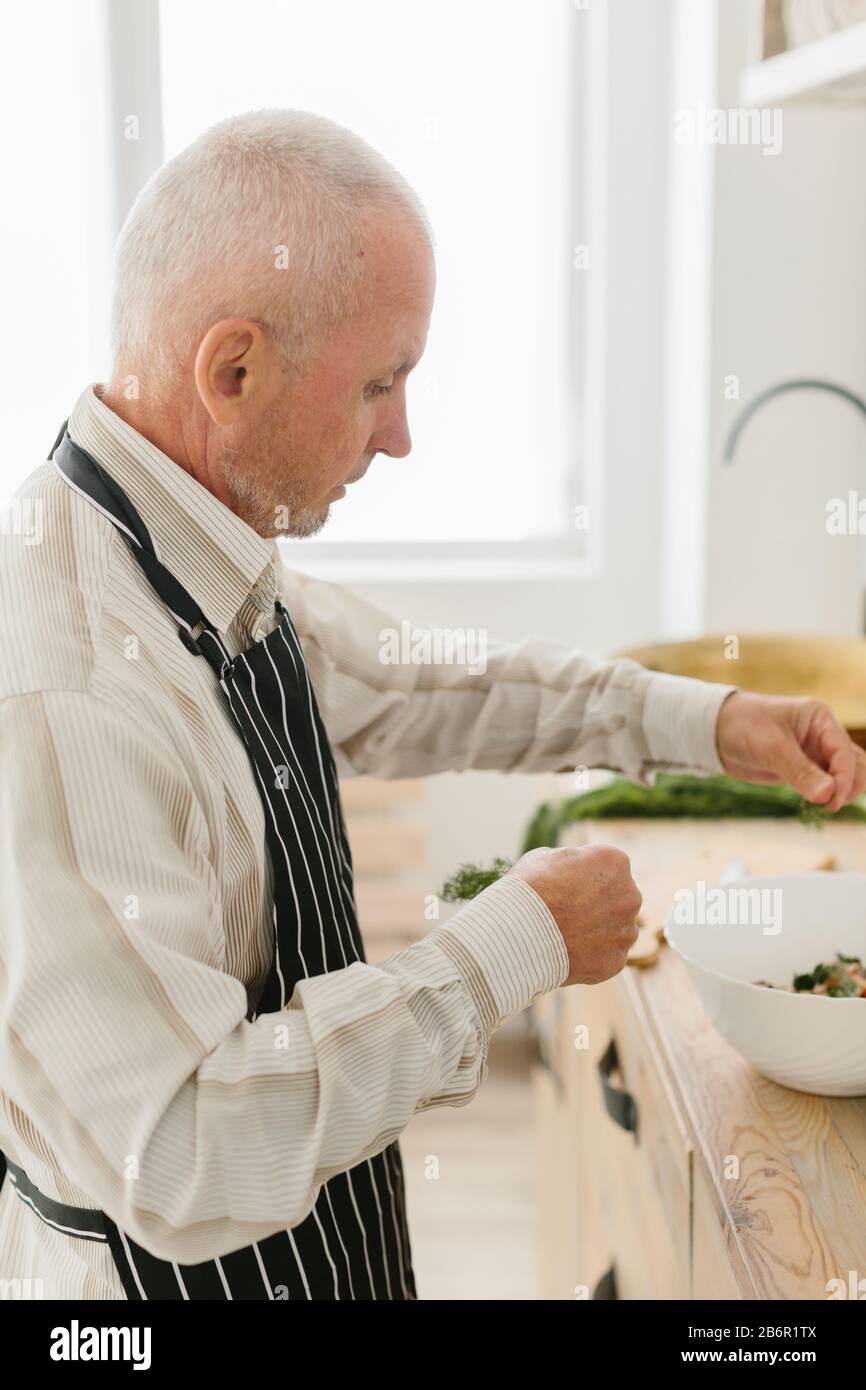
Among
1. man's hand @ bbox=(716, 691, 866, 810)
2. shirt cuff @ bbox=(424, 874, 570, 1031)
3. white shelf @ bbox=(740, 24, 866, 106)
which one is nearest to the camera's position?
shirt cuff @ bbox=(424, 874, 570, 1031)

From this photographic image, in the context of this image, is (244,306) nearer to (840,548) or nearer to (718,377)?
(718,377)

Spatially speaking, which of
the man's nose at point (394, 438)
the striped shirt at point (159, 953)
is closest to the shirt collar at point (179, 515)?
the striped shirt at point (159, 953)

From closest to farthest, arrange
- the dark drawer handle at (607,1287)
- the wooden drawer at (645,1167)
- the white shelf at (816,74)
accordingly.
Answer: the wooden drawer at (645,1167) → the dark drawer handle at (607,1287) → the white shelf at (816,74)

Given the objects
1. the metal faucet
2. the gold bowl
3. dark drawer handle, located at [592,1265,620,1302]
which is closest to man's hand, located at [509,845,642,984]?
dark drawer handle, located at [592,1265,620,1302]

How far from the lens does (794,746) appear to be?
1.14 m

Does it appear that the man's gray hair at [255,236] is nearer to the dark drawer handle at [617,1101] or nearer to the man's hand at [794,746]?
the man's hand at [794,746]

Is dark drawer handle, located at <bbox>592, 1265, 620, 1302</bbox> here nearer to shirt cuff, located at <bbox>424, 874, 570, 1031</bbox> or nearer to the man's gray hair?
shirt cuff, located at <bbox>424, 874, 570, 1031</bbox>

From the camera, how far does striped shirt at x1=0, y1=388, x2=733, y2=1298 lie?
644 mm

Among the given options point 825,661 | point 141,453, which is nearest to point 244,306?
point 141,453

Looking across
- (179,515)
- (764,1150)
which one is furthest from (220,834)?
(764,1150)

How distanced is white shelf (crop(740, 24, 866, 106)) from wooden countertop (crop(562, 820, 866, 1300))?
40.0 inches

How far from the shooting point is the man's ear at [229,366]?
2.56ft

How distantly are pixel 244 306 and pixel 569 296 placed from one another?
174 centimetres

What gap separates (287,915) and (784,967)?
47cm
